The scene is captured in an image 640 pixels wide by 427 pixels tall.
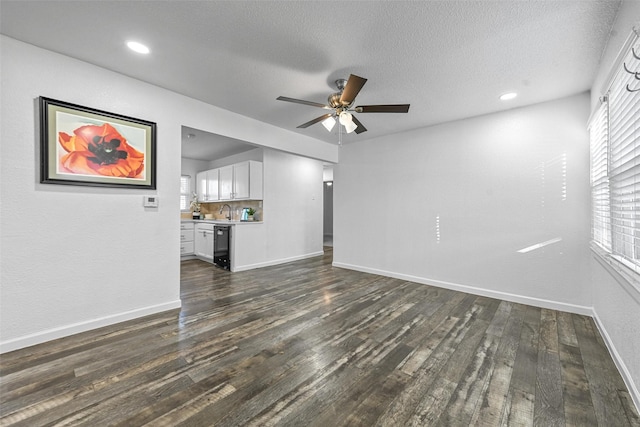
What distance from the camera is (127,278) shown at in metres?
2.73

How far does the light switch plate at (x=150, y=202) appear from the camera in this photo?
2.85m

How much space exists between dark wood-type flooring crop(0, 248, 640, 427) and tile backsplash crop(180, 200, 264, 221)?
9.03ft

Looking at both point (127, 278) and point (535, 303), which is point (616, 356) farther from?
point (127, 278)

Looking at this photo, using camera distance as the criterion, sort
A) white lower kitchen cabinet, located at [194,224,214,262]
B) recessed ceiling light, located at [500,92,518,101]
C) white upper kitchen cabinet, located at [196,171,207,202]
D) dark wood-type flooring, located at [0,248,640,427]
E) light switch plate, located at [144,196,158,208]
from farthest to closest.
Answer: white upper kitchen cabinet, located at [196,171,207,202] < white lower kitchen cabinet, located at [194,224,214,262] < recessed ceiling light, located at [500,92,518,101] < light switch plate, located at [144,196,158,208] < dark wood-type flooring, located at [0,248,640,427]

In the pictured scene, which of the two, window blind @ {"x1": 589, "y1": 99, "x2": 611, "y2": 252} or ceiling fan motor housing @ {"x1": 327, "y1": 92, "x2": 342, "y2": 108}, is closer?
window blind @ {"x1": 589, "y1": 99, "x2": 611, "y2": 252}

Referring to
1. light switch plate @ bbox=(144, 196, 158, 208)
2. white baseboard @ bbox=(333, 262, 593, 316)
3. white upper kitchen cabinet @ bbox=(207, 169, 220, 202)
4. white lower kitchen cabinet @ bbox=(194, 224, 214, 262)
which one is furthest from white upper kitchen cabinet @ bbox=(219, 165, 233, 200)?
white baseboard @ bbox=(333, 262, 593, 316)

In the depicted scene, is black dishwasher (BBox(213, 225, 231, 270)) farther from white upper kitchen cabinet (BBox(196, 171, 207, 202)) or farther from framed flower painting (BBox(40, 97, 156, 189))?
framed flower painting (BBox(40, 97, 156, 189))

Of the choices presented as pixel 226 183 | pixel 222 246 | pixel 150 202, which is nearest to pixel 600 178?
pixel 150 202

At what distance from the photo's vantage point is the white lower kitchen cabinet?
5.84 m

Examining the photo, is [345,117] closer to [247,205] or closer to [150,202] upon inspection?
[150,202]

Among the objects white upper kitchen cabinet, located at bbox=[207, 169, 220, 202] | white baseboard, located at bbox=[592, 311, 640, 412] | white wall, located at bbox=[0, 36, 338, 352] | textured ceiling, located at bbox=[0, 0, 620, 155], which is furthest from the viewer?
white upper kitchen cabinet, located at bbox=[207, 169, 220, 202]

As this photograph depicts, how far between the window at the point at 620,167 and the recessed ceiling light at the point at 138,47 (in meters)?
3.49

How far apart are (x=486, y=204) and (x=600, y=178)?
1.24 m

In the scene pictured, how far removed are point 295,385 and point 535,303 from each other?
3228mm
